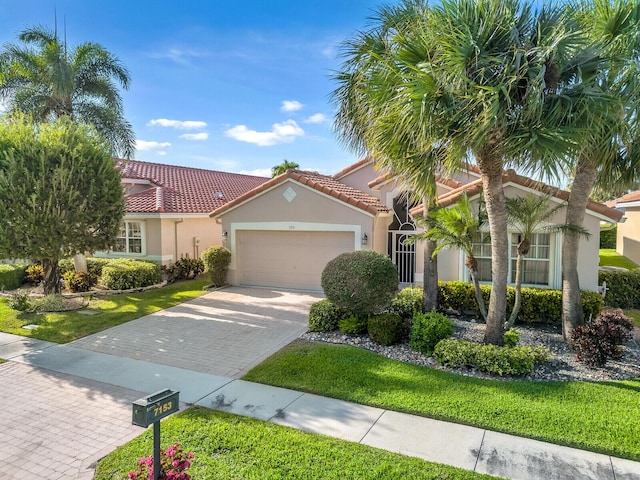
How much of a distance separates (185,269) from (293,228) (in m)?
6.53

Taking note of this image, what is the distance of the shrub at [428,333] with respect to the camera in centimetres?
888

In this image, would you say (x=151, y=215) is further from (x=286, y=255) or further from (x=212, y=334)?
(x=212, y=334)

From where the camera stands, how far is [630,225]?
77.9 ft

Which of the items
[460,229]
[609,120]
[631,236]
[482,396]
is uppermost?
[609,120]

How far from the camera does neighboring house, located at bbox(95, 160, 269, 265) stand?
19.0 meters

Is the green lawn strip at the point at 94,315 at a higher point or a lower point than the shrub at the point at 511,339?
lower

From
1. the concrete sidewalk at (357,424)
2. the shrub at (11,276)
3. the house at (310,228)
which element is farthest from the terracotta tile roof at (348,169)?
the shrub at (11,276)

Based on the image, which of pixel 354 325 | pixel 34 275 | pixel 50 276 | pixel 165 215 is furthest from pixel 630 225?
pixel 34 275

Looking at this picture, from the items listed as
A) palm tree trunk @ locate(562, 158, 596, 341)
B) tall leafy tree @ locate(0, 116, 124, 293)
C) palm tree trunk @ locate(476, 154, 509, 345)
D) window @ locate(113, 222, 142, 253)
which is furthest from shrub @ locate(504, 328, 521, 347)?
window @ locate(113, 222, 142, 253)

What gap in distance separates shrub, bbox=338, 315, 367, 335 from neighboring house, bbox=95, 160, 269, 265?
1044 centimetres

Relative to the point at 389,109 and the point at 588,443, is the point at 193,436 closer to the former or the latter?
the point at 588,443

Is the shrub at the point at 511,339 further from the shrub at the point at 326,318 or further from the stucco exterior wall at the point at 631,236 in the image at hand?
the stucco exterior wall at the point at 631,236

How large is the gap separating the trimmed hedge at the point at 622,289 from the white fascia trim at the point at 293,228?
841 centimetres

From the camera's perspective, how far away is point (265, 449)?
5387 mm
